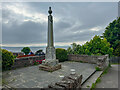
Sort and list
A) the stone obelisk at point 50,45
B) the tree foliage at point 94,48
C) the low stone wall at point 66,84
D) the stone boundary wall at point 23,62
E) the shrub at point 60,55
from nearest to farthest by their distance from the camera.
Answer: the low stone wall at point 66,84, the stone obelisk at point 50,45, the stone boundary wall at point 23,62, the shrub at point 60,55, the tree foliage at point 94,48

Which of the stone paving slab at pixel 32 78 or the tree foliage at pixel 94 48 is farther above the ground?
the tree foliage at pixel 94 48

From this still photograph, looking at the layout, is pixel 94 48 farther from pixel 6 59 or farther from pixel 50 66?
pixel 6 59

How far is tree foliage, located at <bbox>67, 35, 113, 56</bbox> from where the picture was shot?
47.8 ft

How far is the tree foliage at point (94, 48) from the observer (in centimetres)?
1458

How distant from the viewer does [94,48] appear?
49.9ft

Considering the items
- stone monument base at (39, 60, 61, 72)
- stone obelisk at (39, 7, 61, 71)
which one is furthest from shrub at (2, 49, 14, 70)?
stone monument base at (39, 60, 61, 72)

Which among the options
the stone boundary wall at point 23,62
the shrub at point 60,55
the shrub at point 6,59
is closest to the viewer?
the shrub at point 6,59

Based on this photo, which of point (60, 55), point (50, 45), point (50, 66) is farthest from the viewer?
point (60, 55)

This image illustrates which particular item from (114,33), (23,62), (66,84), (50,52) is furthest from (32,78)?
(114,33)

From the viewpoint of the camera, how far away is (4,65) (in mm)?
6547

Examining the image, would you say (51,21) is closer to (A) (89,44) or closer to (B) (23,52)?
(A) (89,44)

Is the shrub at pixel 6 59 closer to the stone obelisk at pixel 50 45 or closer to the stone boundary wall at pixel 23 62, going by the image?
the stone boundary wall at pixel 23 62

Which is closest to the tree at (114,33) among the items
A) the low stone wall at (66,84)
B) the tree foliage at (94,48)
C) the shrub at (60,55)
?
the tree foliage at (94,48)

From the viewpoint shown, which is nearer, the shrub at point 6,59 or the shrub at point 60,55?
the shrub at point 6,59
